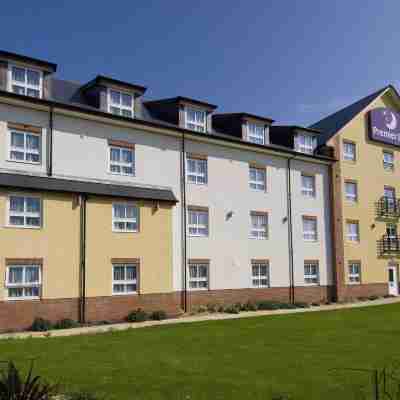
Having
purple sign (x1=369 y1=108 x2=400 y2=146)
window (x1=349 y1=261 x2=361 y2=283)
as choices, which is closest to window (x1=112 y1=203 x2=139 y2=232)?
window (x1=349 y1=261 x2=361 y2=283)

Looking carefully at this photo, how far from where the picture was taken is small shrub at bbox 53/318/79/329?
17.8 metres

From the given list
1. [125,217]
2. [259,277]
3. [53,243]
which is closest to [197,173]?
[125,217]

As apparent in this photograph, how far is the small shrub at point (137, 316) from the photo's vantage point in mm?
19766

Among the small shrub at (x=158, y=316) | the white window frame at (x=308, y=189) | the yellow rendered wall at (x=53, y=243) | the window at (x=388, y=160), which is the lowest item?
the small shrub at (x=158, y=316)

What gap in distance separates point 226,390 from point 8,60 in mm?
15461

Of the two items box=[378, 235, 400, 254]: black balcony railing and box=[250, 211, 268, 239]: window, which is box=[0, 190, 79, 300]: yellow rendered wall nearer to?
box=[250, 211, 268, 239]: window

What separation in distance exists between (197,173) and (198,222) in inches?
95.8

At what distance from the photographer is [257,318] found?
787 inches

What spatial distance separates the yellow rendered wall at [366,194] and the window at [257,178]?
6325mm

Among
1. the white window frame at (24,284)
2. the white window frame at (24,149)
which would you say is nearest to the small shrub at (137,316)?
the white window frame at (24,284)

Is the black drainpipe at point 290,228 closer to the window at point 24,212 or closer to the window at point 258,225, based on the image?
the window at point 258,225

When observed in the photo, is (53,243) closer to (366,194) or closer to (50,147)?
(50,147)

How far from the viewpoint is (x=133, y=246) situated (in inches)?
810

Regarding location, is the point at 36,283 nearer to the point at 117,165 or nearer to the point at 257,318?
the point at 117,165
